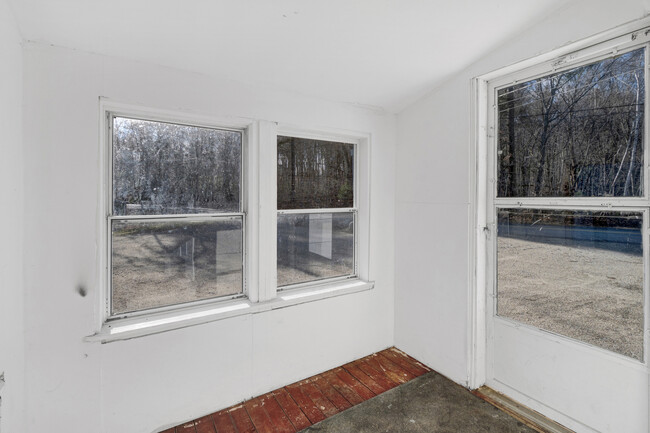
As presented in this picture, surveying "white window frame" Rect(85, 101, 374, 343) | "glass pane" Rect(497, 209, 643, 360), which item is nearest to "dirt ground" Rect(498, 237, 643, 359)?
"glass pane" Rect(497, 209, 643, 360)

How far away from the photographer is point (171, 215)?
82.2 inches

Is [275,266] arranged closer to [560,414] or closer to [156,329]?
[156,329]

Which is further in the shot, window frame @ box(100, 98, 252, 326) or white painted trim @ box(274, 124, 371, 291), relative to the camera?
white painted trim @ box(274, 124, 371, 291)

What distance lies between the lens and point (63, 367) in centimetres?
172

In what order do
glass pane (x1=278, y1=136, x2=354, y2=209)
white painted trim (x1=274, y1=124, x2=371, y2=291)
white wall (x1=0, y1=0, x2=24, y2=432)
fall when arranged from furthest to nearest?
white painted trim (x1=274, y1=124, x2=371, y2=291), glass pane (x1=278, y1=136, x2=354, y2=209), white wall (x1=0, y1=0, x2=24, y2=432)

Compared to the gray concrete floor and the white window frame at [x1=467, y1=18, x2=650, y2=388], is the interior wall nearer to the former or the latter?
the white window frame at [x1=467, y1=18, x2=650, y2=388]

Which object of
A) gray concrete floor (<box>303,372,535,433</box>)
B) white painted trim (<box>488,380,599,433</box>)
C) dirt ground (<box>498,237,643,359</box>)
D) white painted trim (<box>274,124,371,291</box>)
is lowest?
gray concrete floor (<box>303,372,535,433</box>)

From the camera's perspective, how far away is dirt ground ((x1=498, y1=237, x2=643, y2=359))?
1.72 m

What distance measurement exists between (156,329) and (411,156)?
2.35 meters

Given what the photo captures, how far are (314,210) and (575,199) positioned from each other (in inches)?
70.0

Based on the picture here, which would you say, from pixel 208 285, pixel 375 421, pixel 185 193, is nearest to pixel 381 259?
pixel 375 421

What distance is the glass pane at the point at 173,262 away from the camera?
197 cm

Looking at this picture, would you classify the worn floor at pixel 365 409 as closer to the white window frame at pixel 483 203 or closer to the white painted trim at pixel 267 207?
the white window frame at pixel 483 203

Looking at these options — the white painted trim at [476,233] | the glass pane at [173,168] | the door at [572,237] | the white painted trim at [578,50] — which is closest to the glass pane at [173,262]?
the glass pane at [173,168]
